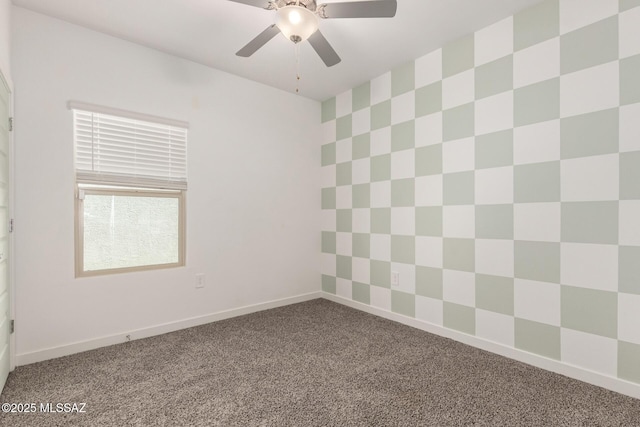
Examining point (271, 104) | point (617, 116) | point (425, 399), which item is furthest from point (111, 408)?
point (617, 116)

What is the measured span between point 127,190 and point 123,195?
0.16ft

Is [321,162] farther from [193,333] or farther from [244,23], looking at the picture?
[193,333]

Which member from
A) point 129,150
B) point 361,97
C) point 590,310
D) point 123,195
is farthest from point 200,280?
point 590,310

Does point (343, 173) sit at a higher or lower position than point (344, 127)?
lower

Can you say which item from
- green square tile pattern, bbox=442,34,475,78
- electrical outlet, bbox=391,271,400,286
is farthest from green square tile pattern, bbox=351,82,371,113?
electrical outlet, bbox=391,271,400,286

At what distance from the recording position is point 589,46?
1856 millimetres

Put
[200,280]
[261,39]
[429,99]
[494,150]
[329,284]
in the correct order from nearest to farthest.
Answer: [261,39] → [494,150] → [429,99] → [200,280] → [329,284]

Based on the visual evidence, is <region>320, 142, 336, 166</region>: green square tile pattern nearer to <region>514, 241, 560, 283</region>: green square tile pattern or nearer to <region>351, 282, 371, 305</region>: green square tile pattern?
<region>351, 282, 371, 305</region>: green square tile pattern

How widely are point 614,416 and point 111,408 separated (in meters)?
2.54

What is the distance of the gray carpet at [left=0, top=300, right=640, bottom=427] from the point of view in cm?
154

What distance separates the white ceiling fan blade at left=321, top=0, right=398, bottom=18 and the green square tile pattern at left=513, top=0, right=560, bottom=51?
1047 millimetres

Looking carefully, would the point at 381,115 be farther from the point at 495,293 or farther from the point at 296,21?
the point at 495,293

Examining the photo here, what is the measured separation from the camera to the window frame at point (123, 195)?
2279mm

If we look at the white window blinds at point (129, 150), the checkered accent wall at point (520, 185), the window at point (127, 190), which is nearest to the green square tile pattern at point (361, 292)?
the checkered accent wall at point (520, 185)
